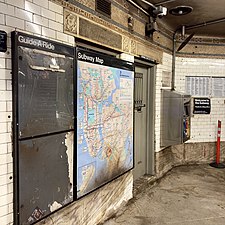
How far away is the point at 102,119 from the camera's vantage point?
293 cm

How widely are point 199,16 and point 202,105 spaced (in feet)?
6.96

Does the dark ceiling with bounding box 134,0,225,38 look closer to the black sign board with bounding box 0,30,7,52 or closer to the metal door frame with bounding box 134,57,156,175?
the metal door frame with bounding box 134,57,156,175

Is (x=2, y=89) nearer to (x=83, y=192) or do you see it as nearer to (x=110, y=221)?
(x=83, y=192)

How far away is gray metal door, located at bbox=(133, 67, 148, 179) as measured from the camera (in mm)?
4281

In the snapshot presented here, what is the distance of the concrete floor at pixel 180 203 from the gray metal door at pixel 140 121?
437 millimetres

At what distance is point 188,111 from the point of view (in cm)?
489

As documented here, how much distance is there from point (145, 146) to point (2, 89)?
3.25m

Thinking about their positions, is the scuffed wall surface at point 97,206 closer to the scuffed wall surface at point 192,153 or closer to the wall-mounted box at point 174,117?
the wall-mounted box at point 174,117

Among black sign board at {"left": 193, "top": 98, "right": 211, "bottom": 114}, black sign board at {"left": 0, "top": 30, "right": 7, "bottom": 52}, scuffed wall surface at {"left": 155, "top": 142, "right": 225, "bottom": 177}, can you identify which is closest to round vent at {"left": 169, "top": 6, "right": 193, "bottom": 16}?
black sign board at {"left": 193, "top": 98, "right": 211, "bottom": 114}

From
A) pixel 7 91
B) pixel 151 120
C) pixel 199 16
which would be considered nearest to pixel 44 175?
pixel 7 91

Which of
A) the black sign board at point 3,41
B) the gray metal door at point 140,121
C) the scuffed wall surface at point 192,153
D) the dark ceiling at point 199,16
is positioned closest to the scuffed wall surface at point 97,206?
the gray metal door at point 140,121

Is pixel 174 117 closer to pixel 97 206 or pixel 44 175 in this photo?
pixel 97 206

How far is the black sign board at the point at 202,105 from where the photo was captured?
5660 millimetres

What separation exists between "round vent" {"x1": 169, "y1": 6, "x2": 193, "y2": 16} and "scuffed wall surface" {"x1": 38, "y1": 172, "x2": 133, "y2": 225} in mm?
2745
